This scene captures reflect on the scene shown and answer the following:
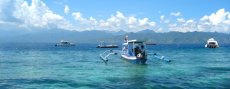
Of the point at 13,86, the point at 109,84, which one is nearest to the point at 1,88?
the point at 13,86

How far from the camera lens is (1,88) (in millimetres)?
40562

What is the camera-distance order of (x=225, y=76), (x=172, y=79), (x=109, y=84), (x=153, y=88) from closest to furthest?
(x=153, y=88) < (x=109, y=84) < (x=172, y=79) < (x=225, y=76)

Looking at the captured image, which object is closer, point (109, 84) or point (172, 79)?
point (109, 84)

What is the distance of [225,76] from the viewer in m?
50.9

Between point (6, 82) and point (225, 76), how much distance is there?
29.0 meters

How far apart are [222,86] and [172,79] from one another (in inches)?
298

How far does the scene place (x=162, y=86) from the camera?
136ft

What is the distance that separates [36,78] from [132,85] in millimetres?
14145

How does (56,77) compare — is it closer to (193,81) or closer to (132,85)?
(132,85)

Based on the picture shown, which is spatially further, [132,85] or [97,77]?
[97,77]

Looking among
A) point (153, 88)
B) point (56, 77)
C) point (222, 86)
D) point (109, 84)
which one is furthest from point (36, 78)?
point (222, 86)

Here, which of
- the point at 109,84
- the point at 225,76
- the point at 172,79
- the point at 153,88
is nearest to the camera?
the point at 153,88

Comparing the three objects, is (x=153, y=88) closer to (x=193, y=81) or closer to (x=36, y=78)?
(x=193, y=81)

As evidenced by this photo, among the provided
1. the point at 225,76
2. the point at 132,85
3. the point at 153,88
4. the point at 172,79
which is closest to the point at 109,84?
the point at 132,85
